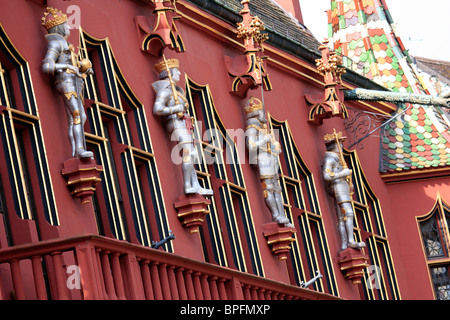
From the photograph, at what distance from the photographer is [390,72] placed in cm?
3002

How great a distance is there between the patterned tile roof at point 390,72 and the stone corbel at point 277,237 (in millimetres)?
6363

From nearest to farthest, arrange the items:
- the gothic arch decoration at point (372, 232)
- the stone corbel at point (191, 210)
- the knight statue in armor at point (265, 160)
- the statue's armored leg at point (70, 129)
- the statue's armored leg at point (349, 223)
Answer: the statue's armored leg at point (70, 129), the stone corbel at point (191, 210), the knight statue in armor at point (265, 160), the statue's armored leg at point (349, 223), the gothic arch decoration at point (372, 232)

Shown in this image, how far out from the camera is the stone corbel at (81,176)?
1680cm

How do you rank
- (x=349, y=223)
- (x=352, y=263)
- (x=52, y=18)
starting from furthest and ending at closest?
(x=349, y=223)
(x=352, y=263)
(x=52, y=18)

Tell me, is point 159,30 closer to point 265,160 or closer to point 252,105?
point 252,105

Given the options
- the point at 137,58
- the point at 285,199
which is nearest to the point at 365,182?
the point at 285,199

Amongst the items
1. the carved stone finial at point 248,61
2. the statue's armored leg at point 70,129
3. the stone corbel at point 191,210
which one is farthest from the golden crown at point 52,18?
the carved stone finial at point 248,61

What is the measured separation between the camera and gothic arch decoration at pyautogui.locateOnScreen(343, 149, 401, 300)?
85.3ft

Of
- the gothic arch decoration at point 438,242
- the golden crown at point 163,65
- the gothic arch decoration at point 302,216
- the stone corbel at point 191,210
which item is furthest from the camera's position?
the gothic arch decoration at point 438,242

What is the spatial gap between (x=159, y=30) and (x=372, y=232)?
8.03 m

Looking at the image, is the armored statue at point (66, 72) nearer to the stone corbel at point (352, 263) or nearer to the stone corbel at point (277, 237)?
the stone corbel at point (277, 237)

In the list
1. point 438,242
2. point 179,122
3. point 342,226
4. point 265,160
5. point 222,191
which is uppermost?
point 179,122

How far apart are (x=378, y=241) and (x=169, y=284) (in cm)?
1140

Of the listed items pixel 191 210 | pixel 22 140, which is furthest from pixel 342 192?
pixel 22 140
